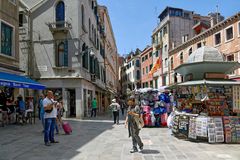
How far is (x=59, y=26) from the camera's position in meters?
22.1

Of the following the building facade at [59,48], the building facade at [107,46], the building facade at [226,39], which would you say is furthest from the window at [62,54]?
the building facade at [107,46]

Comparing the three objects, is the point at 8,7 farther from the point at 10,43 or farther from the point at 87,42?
the point at 87,42

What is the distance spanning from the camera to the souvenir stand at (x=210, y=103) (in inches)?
375

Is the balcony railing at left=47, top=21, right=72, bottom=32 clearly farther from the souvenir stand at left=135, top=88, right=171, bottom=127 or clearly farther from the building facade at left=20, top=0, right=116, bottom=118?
the souvenir stand at left=135, top=88, right=171, bottom=127

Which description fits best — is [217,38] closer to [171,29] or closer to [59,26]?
[171,29]

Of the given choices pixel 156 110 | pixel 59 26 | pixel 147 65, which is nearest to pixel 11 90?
pixel 59 26

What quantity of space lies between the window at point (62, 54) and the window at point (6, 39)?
570cm

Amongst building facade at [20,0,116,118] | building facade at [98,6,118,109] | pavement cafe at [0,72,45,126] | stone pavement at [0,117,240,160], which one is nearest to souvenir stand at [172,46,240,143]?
stone pavement at [0,117,240,160]

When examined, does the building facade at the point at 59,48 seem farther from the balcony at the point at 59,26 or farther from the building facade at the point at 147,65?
the building facade at the point at 147,65

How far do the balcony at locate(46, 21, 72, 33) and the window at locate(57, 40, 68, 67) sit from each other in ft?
3.14

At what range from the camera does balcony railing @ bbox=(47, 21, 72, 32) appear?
71.2 ft

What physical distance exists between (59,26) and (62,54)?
2.12m

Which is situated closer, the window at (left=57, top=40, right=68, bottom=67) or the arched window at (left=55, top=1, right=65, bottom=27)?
the window at (left=57, top=40, right=68, bottom=67)

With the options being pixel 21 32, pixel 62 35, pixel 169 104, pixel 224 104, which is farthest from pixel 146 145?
pixel 21 32
